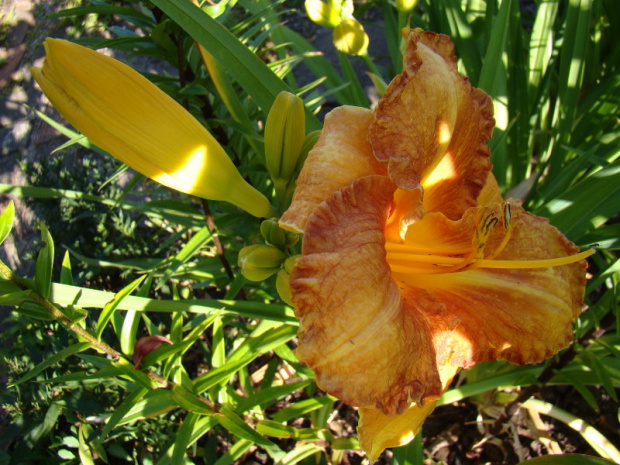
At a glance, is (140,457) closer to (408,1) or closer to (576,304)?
(576,304)

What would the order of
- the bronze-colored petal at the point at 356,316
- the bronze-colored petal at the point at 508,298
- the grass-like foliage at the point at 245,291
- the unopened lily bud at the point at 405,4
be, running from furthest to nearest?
the unopened lily bud at the point at 405,4, the grass-like foliage at the point at 245,291, the bronze-colored petal at the point at 508,298, the bronze-colored petal at the point at 356,316

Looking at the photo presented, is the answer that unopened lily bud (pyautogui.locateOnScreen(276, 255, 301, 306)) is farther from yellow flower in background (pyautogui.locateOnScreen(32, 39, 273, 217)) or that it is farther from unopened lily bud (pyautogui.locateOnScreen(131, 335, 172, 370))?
unopened lily bud (pyautogui.locateOnScreen(131, 335, 172, 370))

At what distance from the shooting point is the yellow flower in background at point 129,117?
618mm

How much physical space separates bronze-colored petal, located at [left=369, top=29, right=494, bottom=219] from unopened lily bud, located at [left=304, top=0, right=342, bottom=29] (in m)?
0.40

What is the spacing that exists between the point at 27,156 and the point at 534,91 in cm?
259

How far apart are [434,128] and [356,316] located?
14.8 inches

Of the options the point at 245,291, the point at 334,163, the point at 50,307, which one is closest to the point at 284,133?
the point at 334,163

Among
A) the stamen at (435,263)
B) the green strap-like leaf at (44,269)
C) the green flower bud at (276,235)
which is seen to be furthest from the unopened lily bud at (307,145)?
the green strap-like leaf at (44,269)

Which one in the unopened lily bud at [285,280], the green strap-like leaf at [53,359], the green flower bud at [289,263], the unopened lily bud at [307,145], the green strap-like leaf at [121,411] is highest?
the unopened lily bud at [307,145]

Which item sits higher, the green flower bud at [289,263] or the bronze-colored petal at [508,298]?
the green flower bud at [289,263]

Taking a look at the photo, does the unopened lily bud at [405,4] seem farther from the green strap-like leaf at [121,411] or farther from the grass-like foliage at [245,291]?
the green strap-like leaf at [121,411]

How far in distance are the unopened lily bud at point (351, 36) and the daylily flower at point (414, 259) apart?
0.35m

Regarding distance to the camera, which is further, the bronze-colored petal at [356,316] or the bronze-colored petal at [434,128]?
the bronze-colored petal at [434,128]

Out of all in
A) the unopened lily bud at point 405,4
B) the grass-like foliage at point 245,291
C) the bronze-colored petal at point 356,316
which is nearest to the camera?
the bronze-colored petal at point 356,316
